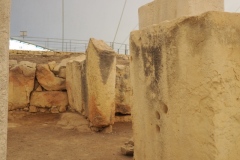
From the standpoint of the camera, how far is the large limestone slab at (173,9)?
255 centimetres

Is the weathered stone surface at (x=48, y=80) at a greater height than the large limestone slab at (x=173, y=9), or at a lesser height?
lesser

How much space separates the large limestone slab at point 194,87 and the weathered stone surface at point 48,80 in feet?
19.9

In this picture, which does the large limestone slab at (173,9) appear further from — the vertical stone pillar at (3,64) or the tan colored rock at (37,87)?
the tan colored rock at (37,87)

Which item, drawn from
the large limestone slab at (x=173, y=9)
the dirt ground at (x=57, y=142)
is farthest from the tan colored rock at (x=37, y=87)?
the large limestone slab at (x=173, y=9)

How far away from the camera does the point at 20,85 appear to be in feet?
26.7

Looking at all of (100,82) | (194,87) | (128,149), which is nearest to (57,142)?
(100,82)

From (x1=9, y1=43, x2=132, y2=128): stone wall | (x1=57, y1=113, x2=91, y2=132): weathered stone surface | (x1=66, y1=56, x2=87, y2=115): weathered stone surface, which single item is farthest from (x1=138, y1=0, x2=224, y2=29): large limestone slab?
(x1=9, y1=43, x2=132, y2=128): stone wall

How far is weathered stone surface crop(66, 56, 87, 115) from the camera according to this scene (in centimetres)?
673

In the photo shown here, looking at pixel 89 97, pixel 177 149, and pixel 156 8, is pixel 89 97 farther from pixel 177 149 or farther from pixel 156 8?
pixel 177 149

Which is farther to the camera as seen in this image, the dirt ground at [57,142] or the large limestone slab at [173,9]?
the dirt ground at [57,142]

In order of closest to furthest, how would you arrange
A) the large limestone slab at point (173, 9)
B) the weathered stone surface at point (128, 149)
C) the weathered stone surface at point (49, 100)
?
the large limestone slab at point (173, 9)
the weathered stone surface at point (128, 149)
the weathered stone surface at point (49, 100)

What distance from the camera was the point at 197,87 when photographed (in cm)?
203

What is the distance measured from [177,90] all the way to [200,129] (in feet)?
1.22

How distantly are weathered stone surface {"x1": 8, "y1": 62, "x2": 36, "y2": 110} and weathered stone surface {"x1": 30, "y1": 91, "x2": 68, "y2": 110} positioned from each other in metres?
0.19
